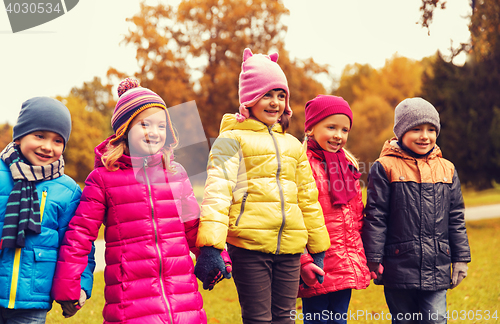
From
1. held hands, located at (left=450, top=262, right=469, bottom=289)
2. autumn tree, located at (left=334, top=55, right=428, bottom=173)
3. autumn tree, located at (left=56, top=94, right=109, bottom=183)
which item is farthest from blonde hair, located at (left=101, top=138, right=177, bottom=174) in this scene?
autumn tree, located at (left=334, top=55, right=428, bottom=173)

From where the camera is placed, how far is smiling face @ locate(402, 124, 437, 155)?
11.7 feet

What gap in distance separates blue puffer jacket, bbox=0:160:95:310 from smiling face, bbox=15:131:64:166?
0.43 feet

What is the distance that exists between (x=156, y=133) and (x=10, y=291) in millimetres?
1183

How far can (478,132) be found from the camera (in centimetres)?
1213

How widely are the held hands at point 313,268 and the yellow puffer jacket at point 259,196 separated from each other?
0.18 ft

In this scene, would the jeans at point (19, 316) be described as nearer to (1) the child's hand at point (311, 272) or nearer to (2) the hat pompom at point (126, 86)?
(2) the hat pompom at point (126, 86)

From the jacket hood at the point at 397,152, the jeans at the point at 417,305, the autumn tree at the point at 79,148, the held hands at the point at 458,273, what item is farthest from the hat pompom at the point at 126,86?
the autumn tree at the point at 79,148

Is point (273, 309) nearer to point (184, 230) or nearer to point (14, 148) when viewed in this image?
point (184, 230)

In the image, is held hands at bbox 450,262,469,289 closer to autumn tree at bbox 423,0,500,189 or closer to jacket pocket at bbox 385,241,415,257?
jacket pocket at bbox 385,241,415,257

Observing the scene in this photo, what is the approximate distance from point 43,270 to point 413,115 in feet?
9.38

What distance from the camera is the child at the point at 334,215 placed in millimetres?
3230

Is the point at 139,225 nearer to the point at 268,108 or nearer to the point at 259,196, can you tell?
the point at 259,196

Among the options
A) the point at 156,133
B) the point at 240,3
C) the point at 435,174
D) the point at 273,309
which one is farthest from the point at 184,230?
the point at 240,3

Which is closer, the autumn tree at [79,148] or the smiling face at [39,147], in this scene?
the smiling face at [39,147]
